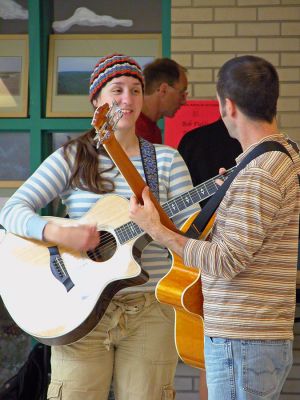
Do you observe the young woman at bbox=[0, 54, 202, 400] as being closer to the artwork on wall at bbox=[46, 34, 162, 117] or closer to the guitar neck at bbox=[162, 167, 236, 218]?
the guitar neck at bbox=[162, 167, 236, 218]

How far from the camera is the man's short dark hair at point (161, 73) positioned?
4379 mm

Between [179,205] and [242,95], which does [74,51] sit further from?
[242,95]

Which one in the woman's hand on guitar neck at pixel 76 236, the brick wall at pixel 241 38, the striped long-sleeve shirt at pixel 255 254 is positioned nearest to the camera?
the striped long-sleeve shirt at pixel 255 254

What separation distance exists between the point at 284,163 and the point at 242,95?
242mm

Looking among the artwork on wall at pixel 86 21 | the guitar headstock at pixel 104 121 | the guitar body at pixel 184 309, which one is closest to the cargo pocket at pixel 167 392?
the guitar body at pixel 184 309

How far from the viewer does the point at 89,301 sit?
9.52ft

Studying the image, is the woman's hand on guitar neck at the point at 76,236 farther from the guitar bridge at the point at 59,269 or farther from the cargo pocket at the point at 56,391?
the cargo pocket at the point at 56,391

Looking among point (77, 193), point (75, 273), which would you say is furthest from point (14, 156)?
point (75, 273)

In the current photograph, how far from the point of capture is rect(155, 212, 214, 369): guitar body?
2713 mm

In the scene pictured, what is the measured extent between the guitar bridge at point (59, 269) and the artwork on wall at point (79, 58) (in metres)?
1.99

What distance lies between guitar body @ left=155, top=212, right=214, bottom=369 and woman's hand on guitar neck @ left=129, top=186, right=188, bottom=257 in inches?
9.5

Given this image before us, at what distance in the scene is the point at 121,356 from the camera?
294 centimetres

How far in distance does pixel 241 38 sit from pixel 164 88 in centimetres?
60

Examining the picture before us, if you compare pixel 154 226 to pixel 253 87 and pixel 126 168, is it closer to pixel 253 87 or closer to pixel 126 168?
pixel 126 168
